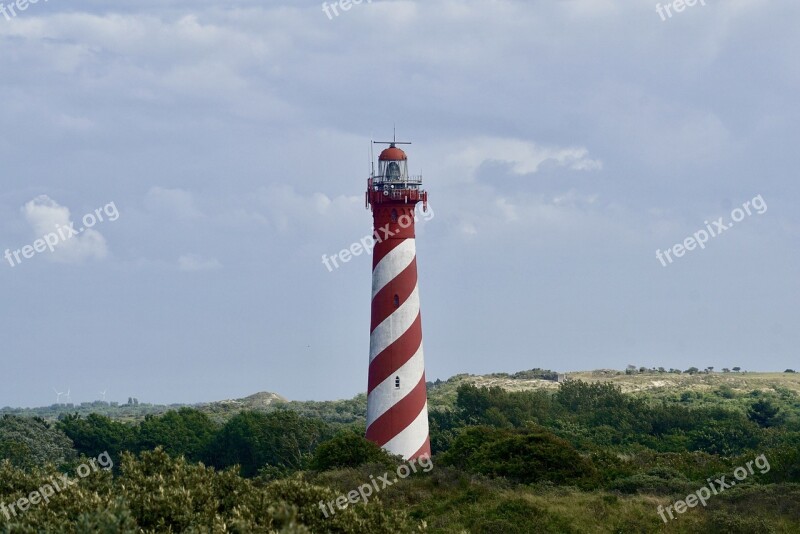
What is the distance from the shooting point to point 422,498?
4378 centimetres

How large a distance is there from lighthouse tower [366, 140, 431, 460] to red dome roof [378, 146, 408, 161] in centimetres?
97

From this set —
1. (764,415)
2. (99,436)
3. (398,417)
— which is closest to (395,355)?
(398,417)

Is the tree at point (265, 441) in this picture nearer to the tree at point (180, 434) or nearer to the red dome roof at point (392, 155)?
the tree at point (180, 434)

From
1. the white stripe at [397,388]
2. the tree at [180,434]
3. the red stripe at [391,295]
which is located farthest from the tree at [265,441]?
the red stripe at [391,295]

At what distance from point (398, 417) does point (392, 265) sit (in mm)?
6303

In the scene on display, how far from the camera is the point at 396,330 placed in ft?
157

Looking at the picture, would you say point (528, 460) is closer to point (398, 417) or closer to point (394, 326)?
point (398, 417)

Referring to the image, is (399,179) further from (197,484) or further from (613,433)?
(613,433)

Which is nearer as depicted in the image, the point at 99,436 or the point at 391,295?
the point at 391,295

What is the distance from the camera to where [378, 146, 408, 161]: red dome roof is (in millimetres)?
49906

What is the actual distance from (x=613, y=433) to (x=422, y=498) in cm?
3061

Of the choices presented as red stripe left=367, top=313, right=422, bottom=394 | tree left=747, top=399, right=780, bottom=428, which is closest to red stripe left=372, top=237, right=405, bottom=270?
red stripe left=367, top=313, right=422, bottom=394

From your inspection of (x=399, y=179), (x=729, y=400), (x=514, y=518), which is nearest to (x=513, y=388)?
(x=729, y=400)

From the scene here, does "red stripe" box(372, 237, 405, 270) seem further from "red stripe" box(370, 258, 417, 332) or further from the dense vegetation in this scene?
the dense vegetation
